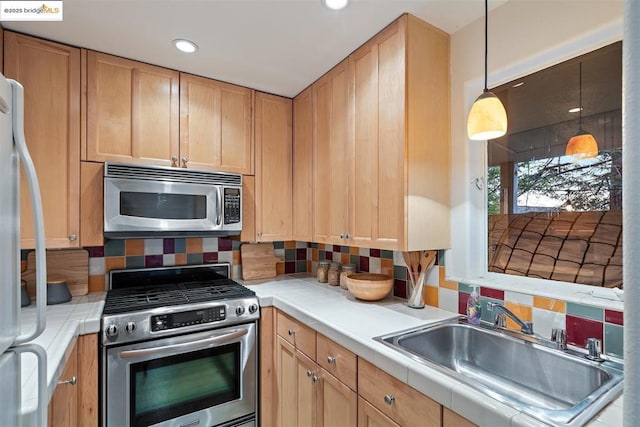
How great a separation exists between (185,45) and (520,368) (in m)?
2.22

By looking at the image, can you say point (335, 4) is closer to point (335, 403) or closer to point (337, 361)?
point (337, 361)

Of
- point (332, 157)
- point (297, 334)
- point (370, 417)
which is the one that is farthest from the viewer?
point (332, 157)

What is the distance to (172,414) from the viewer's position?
5.49 feet

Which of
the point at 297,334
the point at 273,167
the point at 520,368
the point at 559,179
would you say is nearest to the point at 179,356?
the point at 297,334

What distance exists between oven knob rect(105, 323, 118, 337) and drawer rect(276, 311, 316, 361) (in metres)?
0.83

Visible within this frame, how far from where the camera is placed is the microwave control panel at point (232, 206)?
2123 mm

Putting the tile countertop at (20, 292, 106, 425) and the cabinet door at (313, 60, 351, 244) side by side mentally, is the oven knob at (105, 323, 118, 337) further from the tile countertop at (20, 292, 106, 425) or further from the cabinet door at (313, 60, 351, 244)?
the cabinet door at (313, 60, 351, 244)

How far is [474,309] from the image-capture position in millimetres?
1488

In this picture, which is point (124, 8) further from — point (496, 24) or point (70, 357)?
point (496, 24)

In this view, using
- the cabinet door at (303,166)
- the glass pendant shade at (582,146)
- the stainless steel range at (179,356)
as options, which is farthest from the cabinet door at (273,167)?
the glass pendant shade at (582,146)

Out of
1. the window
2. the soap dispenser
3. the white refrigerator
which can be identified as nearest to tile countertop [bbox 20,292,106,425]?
the white refrigerator

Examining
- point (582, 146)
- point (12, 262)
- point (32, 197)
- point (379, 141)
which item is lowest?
point (12, 262)

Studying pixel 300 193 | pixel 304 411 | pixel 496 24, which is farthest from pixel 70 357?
pixel 496 24

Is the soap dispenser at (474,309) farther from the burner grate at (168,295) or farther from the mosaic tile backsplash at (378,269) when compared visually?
the burner grate at (168,295)
